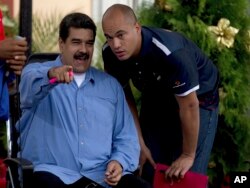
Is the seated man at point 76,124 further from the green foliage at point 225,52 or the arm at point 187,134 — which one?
the green foliage at point 225,52

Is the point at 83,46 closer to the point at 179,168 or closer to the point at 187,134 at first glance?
the point at 187,134

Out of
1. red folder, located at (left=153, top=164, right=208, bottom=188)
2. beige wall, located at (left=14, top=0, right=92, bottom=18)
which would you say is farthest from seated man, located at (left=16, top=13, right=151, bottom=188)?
beige wall, located at (left=14, top=0, right=92, bottom=18)

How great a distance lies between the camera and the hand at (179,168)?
5.03 m

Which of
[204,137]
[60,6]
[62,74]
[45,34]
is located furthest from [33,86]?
[60,6]

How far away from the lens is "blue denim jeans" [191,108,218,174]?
17.0ft

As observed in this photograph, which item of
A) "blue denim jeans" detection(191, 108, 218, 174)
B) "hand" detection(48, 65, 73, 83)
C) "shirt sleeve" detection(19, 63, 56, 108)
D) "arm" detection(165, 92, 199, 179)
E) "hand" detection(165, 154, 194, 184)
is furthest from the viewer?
"blue denim jeans" detection(191, 108, 218, 174)

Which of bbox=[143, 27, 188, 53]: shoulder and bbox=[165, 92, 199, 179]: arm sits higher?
bbox=[143, 27, 188, 53]: shoulder

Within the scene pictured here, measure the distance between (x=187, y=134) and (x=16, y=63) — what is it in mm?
1190

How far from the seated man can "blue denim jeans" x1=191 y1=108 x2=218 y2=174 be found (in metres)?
0.48

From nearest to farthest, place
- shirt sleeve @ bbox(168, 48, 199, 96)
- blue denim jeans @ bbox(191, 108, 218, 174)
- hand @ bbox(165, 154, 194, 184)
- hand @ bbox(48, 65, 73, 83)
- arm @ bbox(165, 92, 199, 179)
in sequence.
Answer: hand @ bbox(48, 65, 73, 83)
shirt sleeve @ bbox(168, 48, 199, 96)
arm @ bbox(165, 92, 199, 179)
hand @ bbox(165, 154, 194, 184)
blue denim jeans @ bbox(191, 108, 218, 174)

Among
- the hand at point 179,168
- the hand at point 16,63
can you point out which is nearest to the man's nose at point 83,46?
the hand at point 16,63

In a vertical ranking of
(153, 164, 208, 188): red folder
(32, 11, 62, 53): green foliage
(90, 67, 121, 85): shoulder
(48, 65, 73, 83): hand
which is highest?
(48, 65, 73, 83): hand

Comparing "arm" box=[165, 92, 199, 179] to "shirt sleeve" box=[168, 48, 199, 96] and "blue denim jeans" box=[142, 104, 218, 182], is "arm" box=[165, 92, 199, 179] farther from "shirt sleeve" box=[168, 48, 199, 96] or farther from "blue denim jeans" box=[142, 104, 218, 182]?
"blue denim jeans" box=[142, 104, 218, 182]

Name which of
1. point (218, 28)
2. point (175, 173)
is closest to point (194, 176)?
point (175, 173)
